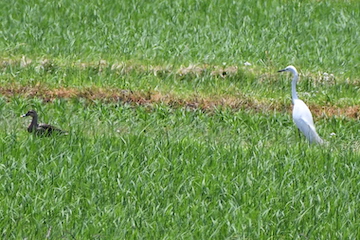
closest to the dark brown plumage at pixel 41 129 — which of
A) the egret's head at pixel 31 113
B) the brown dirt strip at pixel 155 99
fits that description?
the egret's head at pixel 31 113

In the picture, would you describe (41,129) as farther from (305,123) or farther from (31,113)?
(305,123)

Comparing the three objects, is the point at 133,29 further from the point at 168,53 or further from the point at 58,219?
the point at 58,219

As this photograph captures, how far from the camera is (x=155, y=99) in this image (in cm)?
1236

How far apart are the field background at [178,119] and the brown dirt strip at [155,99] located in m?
0.03

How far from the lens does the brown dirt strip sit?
40.1ft

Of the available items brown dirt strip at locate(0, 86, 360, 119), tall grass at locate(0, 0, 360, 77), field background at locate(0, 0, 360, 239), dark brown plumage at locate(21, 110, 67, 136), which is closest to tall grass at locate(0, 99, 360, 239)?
field background at locate(0, 0, 360, 239)

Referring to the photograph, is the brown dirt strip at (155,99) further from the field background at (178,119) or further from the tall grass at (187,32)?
the tall grass at (187,32)

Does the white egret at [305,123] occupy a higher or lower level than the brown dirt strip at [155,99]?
higher

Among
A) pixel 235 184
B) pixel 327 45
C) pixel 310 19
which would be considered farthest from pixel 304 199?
pixel 310 19

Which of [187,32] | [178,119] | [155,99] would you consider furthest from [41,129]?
[187,32]

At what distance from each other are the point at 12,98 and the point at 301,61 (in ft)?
15.7

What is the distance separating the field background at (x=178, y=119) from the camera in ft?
26.2

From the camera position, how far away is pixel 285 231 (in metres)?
7.88

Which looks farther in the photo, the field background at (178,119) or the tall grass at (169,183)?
the field background at (178,119)
